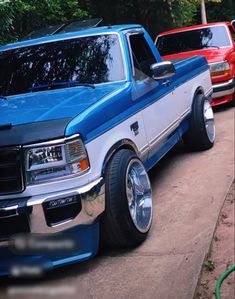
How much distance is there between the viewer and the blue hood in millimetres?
3719

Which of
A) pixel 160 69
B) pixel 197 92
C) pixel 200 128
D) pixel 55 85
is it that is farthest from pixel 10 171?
pixel 197 92

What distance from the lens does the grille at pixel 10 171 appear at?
11.1ft

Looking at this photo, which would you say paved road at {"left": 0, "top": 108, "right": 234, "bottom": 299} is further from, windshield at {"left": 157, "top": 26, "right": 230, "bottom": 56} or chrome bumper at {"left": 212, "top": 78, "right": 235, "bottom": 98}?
windshield at {"left": 157, "top": 26, "right": 230, "bottom": 56}

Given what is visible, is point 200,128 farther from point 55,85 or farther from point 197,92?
point 55,85

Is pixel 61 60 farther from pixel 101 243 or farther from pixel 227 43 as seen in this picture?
pixel 227 43

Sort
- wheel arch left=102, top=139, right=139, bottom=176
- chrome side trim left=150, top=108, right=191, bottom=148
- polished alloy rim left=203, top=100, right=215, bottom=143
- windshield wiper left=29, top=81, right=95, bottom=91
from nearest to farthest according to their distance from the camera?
1. wheel arch left=102, top=139, right=139, bottom=176
2. windshield wiper left=29, top=81, right=95, bottom=91
3. chrome side trim left=150, top=108, right=191, bottom=148
4. polished alloy rim left=203, top=100, right=215, bottom=143

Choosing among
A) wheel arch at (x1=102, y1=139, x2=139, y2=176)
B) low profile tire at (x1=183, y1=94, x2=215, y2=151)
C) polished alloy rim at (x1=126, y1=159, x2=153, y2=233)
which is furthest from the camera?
low profile tire at (x1=183, y1=94, x2=215, y2=151)

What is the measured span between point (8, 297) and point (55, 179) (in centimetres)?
87

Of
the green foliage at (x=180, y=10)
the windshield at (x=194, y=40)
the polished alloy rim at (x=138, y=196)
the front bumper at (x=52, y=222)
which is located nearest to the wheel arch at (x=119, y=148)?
the polished alloy rim at (x=138, y=196)

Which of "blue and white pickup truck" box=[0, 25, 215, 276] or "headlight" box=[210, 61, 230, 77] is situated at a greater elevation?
"blue and white pickup truck" box=[0, 25, 215, 276]

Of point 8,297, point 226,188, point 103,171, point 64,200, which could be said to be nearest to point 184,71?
point 226,188

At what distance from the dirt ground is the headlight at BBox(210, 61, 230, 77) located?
4.77 m

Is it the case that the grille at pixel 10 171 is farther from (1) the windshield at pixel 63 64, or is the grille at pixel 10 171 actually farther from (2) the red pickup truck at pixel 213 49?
(2) the red pickup truck at pixel 213 49

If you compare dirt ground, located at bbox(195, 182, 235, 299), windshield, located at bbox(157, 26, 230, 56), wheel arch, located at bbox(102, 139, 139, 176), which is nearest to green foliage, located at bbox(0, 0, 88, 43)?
windshield, located at bbox(157, 26, 230, 56)
